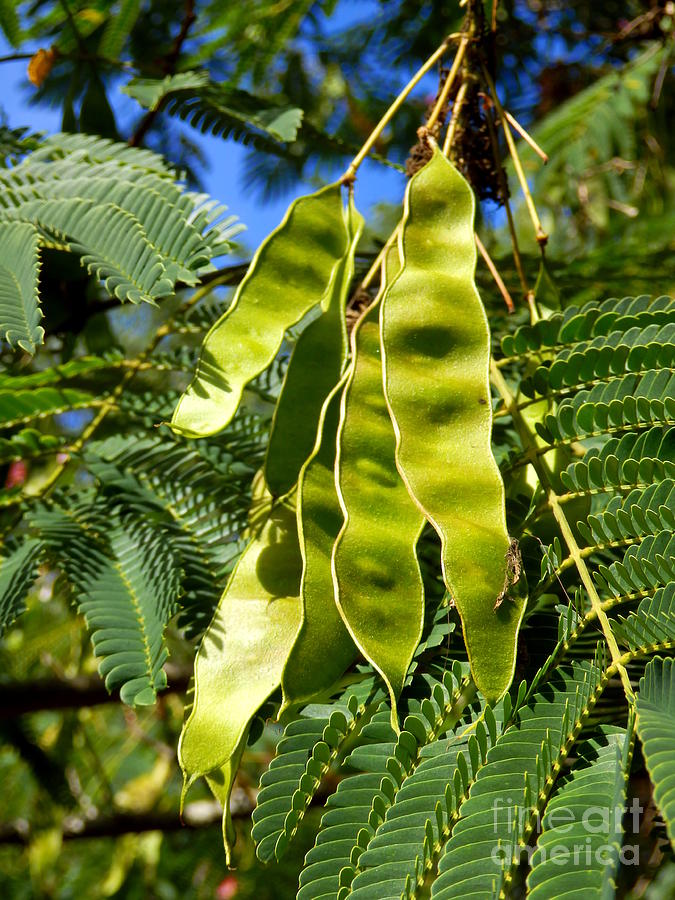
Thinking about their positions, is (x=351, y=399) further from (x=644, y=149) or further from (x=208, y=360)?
(x=644, y=149)

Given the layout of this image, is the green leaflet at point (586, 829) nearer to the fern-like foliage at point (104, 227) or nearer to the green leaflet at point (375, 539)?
the green leaflet at point (375, 539)

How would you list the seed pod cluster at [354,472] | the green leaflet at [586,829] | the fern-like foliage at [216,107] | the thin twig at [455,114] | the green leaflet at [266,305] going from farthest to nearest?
the fern-like foliage at [216,107] < the thin twig at [455,114] < the green leaflet at [266,305] < the seed pod cluster at [354,472] < the green leaflet at [586,829]

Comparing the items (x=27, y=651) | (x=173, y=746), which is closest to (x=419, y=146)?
(x=27, y=651)

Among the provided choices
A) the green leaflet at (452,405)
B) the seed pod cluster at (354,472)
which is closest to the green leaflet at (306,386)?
the seed pod cluster at (354,472)

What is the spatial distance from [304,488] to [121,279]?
427mm

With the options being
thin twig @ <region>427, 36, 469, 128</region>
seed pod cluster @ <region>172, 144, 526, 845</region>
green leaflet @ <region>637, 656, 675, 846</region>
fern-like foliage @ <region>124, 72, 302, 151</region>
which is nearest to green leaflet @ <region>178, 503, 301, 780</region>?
seed pod cluster @ <region>172, 144, 526, 845</region>

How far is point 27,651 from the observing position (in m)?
2.74

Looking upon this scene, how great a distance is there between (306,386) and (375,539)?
0.91 feet

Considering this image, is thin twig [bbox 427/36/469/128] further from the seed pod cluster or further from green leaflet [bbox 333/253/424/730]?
green leaflet [bbox 333/253/424/730]

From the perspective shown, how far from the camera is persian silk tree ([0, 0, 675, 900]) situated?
814 mm

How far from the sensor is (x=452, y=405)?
1040 mm

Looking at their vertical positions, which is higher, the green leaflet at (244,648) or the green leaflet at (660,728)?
the green leaflet at (660,728)

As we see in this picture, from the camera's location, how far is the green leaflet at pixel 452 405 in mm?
882

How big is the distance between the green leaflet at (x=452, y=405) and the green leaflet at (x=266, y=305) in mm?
136
